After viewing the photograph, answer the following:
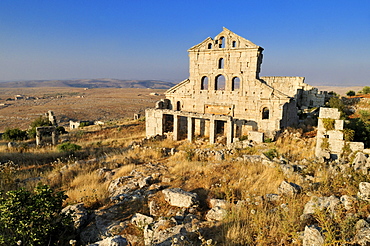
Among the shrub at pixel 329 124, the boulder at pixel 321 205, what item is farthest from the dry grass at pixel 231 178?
the shrub at pixel 329 124

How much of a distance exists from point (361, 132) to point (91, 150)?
16787 millimetres

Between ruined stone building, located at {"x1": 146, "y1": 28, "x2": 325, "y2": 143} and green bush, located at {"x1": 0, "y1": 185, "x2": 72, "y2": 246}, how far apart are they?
47.2ft

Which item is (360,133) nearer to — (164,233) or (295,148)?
(295,148)

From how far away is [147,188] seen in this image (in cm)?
845

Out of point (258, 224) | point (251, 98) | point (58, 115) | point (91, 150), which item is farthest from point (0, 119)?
point (258, 224)

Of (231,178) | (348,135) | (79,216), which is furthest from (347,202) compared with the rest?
(79,216)

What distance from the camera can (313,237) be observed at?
416 centimetres

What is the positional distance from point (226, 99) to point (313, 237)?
17.0 metres

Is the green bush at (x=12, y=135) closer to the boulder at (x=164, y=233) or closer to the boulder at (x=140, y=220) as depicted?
the boulder at (x=140, y=220)

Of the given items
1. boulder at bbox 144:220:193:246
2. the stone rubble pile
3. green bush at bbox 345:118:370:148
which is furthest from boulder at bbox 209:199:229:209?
green bush at bbox 345:118:370:148

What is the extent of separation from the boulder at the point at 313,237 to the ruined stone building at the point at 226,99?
1316 centimetres

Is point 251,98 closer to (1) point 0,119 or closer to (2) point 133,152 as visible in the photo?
(2) point 133,152

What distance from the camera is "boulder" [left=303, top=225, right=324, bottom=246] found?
4.10 m

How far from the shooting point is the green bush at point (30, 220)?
4.78 m
